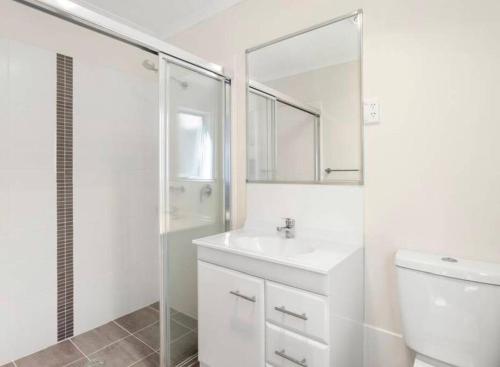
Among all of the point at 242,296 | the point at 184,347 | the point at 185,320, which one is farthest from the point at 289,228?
the point at 184,347

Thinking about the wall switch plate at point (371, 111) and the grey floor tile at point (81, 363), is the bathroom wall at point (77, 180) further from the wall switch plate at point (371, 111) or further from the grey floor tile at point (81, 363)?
the wall switch plate at point (371, 111)

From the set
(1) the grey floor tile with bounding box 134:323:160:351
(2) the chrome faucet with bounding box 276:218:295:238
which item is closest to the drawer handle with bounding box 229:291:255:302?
(2) the chrome faucet with bounding box 276:218:295:238

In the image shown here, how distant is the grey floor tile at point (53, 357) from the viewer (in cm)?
167

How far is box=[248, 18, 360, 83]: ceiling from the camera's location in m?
1.44

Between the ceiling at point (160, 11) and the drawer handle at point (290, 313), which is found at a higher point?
the ceiling at point (160, 11)

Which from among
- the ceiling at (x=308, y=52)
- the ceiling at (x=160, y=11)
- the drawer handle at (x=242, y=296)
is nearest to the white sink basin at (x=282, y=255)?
the drawer handle at (x=242, y=296)

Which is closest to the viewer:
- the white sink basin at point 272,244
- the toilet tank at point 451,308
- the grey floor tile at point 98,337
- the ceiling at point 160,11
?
the toilet tank at point 451,308

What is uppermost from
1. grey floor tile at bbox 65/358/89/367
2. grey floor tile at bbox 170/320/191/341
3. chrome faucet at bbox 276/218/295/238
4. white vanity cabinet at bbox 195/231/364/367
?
chrome faucet at bbox 276/218/295/238

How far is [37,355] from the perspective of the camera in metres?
1.75

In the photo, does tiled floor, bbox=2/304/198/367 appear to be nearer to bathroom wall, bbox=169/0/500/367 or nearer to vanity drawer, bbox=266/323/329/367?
vanity drawer, bbox=266/323/329/367

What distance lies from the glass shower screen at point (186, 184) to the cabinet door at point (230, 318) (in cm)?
24

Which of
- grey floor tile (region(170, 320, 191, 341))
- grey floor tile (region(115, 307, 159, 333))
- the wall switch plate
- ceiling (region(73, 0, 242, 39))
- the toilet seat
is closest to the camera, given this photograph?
the toilet seat

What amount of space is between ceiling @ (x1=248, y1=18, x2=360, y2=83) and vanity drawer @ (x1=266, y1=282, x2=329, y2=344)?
3.87 feet

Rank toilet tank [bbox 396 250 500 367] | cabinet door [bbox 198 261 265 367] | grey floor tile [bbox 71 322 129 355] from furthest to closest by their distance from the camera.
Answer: grey floor tile [bbox 71 322 129 355] → cabinet door [bbox 198 261 265 367] → toilet tank [bbox 396 250 500 367]
